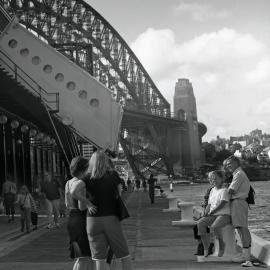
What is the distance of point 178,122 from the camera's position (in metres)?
127

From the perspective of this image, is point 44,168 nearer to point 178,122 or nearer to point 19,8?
point 19,8

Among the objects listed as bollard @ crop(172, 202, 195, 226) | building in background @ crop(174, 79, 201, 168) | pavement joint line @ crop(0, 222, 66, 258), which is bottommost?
pavement joint line @ crop(0, 222, 66, 258)

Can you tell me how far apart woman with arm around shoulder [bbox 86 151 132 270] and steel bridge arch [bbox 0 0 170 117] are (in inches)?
2353

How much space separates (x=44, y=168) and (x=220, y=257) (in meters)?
36.5

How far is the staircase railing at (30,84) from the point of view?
114 ft

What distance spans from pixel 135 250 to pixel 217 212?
2.91 metres

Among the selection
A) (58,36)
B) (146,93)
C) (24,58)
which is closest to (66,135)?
(24,58)

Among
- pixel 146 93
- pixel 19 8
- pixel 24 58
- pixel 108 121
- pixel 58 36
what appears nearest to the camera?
pixel 108 121

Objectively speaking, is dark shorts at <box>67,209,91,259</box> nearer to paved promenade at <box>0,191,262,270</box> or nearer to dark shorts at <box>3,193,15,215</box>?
paved promenade at <box>0,191,262,270</box>

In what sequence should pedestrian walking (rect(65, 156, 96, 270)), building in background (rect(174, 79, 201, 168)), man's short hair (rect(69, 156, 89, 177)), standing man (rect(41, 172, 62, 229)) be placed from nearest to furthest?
pedestrian walking (rect(65, 156, 96, 270)) < man's short hair (rect(69, 156, 89, 177)) < standing man (rect(41, 172, 62, 229)) < building in background (rect(174, 79, 201, 168))

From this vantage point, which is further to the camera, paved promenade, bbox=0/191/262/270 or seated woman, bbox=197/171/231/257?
paved promenade, bbox=0/191/262/270

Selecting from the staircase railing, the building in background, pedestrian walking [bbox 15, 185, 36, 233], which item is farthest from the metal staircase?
the building in background

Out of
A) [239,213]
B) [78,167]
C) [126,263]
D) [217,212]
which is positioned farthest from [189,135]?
[126,263]

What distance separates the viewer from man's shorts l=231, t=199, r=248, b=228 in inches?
429
